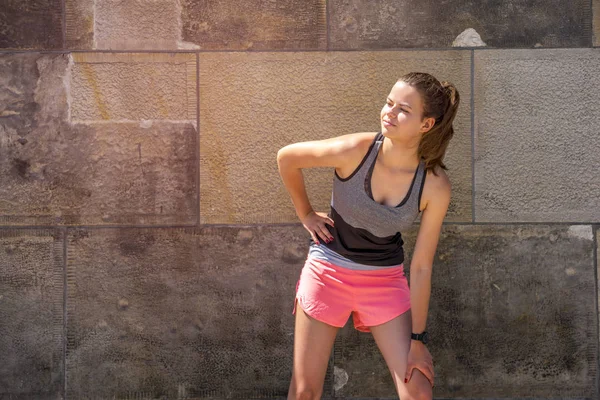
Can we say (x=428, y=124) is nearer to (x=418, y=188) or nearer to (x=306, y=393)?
(x=418, y=188)

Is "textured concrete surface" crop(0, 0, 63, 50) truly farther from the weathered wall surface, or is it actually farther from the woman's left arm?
the woman's left arm

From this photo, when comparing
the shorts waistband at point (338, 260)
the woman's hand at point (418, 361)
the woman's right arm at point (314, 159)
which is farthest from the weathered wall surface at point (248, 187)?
the woman's hand at point (418, 361)

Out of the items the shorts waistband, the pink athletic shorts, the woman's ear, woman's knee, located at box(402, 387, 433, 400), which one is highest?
the woman's ear

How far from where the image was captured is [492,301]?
13.6 ft

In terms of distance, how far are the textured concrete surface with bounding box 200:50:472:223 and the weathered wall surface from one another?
0.01m

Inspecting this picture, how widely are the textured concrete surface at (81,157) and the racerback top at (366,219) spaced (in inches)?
48.9

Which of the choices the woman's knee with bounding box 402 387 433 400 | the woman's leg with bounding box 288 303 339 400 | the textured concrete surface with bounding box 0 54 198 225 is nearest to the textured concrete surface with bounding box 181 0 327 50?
the textured concrete surface with bounding box 0 54 198 225

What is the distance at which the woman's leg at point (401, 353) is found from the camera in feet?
9.94

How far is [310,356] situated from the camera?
10.4 ft

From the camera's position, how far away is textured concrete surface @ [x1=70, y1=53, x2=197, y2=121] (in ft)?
13.4

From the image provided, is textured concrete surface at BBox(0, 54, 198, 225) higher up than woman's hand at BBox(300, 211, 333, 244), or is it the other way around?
textured concrete surface at BBox(0, 54, 198, 225)

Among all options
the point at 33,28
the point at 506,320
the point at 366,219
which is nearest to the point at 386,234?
the point at 366,219

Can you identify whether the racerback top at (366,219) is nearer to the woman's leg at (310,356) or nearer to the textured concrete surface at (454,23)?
the woman's leg at (310,356)

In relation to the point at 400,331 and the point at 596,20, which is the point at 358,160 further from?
the point at 596,20
